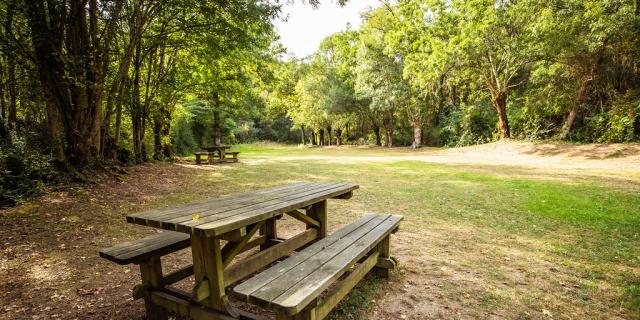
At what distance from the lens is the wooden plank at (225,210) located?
2301 mm

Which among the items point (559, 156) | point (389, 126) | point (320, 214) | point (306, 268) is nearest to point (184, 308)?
point (306, 268)

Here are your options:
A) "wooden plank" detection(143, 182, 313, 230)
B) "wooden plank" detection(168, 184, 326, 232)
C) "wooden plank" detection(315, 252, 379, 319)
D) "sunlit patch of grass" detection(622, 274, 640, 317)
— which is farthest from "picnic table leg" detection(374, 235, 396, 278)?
"sunlit patch of grass" detection(622, 274, 640, 317)

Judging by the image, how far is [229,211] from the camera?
107 inches

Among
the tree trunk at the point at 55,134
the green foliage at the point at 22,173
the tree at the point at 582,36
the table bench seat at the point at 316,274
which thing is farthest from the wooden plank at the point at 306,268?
the tree at the point at 582,36

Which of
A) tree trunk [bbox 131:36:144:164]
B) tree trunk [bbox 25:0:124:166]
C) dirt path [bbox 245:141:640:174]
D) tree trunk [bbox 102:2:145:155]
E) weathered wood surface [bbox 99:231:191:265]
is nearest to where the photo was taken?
weathered wood surface [bbox 99:231:191:265]

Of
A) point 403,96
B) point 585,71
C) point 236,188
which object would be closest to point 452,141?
point 403,96

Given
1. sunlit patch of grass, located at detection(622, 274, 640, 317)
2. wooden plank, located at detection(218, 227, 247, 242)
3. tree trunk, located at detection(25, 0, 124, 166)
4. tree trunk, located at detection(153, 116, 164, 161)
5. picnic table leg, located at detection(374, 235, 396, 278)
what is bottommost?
sunlit patch of grass, located at detection(622, 274, 640, 317)

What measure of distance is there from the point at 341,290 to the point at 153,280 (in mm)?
1677

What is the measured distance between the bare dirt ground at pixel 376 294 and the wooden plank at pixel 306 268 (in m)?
0.65

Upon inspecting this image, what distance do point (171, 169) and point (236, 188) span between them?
4770mm

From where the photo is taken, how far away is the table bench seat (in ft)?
6.38

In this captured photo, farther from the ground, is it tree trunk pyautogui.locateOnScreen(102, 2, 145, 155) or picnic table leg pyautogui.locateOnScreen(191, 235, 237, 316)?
tree trunk pyautogui.locateOnScreen(102, 2, 145, 155)

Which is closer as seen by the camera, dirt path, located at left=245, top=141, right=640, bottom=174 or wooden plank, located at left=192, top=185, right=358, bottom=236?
wooden plank, located at left=192, top=185, right=358, bottom=236

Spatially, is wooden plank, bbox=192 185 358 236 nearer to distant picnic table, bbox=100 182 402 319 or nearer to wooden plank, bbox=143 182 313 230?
distant picnic table, bbox=100 182 402 319
